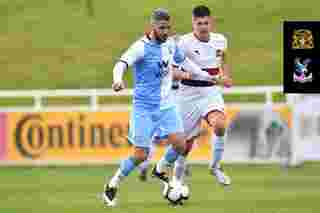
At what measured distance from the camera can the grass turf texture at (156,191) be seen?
15.3 metres

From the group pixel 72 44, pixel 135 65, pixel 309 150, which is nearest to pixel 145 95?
pixel 135 65

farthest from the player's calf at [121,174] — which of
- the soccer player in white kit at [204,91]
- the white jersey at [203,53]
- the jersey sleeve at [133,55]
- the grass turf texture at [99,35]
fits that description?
the grass turf texture at [99,35]

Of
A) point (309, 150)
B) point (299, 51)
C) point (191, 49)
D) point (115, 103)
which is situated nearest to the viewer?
point (299, 51)

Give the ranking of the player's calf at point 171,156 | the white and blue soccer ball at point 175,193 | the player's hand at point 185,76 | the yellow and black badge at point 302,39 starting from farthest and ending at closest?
the player's hand at point 185,76, the player's calf at point 171,156, the white and blue soccer ball at point 175,193, the yellow and black badge at point 302,39

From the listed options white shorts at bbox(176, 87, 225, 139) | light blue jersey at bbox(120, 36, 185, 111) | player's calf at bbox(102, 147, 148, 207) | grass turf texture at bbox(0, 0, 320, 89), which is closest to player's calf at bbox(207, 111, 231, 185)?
white shorts at bbox(176, 87, 225, 139)

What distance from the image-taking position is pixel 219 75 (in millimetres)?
16922

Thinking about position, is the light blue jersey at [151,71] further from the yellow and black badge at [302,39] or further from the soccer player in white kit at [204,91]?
the yellow and black badge at [302,39]

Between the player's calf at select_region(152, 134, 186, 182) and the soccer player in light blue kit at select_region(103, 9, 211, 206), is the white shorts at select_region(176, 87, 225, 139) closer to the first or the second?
the player's calf at select_region(152, 134, 186, 182)

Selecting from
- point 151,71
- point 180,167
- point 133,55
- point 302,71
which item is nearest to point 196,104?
point 180,167

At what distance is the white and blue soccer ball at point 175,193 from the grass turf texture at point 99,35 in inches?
660

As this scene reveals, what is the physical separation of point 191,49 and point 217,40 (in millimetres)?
439

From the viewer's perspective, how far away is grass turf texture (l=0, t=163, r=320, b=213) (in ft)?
50.2

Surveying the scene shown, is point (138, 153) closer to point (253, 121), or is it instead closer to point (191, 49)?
point (191, 49)

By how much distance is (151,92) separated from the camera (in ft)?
49.9
